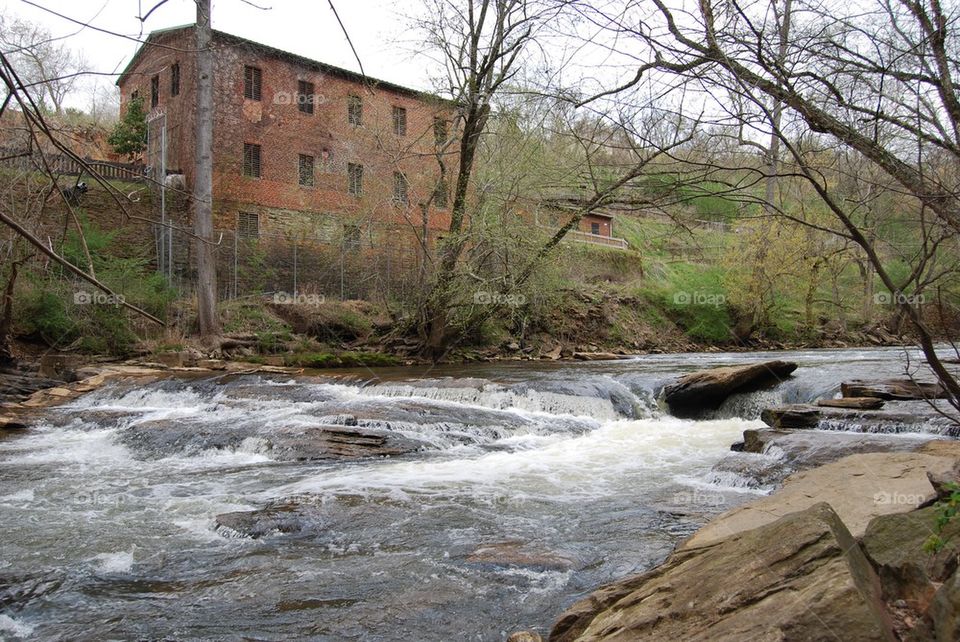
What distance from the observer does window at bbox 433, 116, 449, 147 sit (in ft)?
60.3

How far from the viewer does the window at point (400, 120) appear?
93.2 ft

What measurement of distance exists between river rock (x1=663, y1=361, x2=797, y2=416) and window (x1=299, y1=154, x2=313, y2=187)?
64.3ft

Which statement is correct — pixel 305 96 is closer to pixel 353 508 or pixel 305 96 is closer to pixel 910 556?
pixel 353 508

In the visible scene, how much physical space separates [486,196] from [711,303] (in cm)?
1507

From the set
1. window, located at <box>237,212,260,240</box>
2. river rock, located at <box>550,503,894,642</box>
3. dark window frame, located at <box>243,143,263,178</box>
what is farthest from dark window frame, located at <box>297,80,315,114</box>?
river rock, located at <box>550,503,894,642</box>

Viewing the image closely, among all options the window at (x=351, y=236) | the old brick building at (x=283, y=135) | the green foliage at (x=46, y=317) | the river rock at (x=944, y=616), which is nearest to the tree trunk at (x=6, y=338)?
the green foliage at (x=46, y=317)

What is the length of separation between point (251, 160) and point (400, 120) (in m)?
6.12

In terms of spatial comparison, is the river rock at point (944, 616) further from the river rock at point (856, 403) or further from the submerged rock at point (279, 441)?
the river rock at point (856, 403)

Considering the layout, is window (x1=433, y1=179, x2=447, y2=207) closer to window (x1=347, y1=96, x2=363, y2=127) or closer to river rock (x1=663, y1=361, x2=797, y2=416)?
window (x1=347, y1=96, x2=363, y2=127)

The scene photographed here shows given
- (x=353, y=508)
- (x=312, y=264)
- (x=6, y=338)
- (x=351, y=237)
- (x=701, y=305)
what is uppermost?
(x=351, y=237)

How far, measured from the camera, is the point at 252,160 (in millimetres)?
26984

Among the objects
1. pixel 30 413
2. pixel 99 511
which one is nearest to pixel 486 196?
pixel 30 413

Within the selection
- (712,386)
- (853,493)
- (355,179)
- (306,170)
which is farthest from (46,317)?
(853,493)

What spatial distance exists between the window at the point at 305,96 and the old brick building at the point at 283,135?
4 cm
